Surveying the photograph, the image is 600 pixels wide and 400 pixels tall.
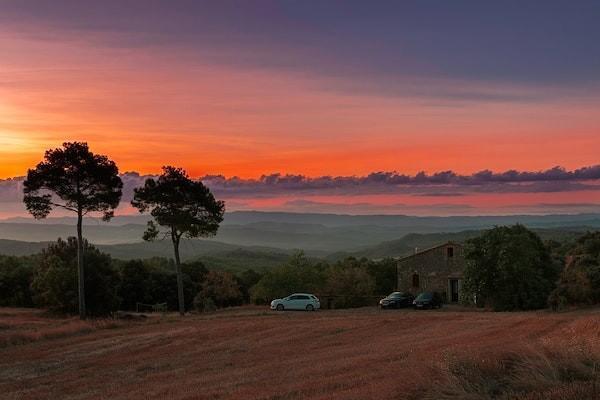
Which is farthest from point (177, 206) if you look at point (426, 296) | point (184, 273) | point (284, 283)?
point (184, 273)

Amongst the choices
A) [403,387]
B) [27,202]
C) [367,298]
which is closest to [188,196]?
[27,202]

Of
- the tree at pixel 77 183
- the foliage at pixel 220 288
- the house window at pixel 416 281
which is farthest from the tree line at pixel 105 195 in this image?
the house window at pixel 416 281

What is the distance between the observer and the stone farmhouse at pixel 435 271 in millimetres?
64750

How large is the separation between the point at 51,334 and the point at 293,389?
88.9 ft

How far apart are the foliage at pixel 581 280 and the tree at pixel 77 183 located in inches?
1447

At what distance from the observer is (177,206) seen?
57.7 m

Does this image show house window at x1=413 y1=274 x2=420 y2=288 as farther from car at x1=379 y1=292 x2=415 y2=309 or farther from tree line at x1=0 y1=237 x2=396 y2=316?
car at x1=379 y1=292 x2=415 y2=309

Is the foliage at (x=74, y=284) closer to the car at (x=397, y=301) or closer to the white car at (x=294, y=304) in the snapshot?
the white car at (x=294, y=304)

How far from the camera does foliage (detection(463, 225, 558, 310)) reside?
155 ft

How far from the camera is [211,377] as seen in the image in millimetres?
19812

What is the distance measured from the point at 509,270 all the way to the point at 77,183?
117 feet

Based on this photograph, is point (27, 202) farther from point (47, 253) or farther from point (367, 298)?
point (367, 298)

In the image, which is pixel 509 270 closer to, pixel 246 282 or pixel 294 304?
pixel 294 304

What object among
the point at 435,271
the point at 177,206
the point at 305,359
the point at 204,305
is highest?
the point at 177,206
